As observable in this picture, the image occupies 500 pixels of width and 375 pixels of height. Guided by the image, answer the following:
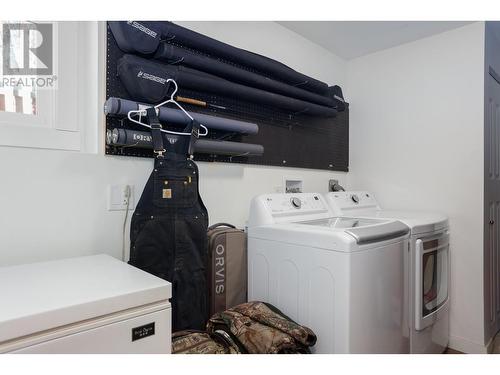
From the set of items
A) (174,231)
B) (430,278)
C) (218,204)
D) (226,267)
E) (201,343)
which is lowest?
(201,343)

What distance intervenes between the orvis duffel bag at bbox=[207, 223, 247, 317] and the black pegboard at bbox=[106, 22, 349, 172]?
0.49m

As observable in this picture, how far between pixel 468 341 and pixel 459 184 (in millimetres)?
1158

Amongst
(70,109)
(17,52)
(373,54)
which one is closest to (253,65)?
(70,109)

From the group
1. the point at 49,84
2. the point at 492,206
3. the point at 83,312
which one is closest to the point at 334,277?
the point at 83,312

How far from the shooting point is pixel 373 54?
2.94 m

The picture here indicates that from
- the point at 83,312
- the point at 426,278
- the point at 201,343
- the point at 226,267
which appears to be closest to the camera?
the point at 83,312

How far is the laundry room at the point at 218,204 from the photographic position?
4.01 feet

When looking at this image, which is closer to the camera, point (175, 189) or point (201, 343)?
point (201, 343)

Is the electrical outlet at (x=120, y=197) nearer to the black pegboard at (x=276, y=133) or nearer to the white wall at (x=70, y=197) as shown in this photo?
the white wall at (x=70, y=197)

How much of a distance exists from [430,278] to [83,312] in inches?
78.9

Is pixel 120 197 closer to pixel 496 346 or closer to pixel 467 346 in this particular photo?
pixel 467 346

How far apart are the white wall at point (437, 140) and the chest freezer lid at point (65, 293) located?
2325 millimetres

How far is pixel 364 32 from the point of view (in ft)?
8.40
